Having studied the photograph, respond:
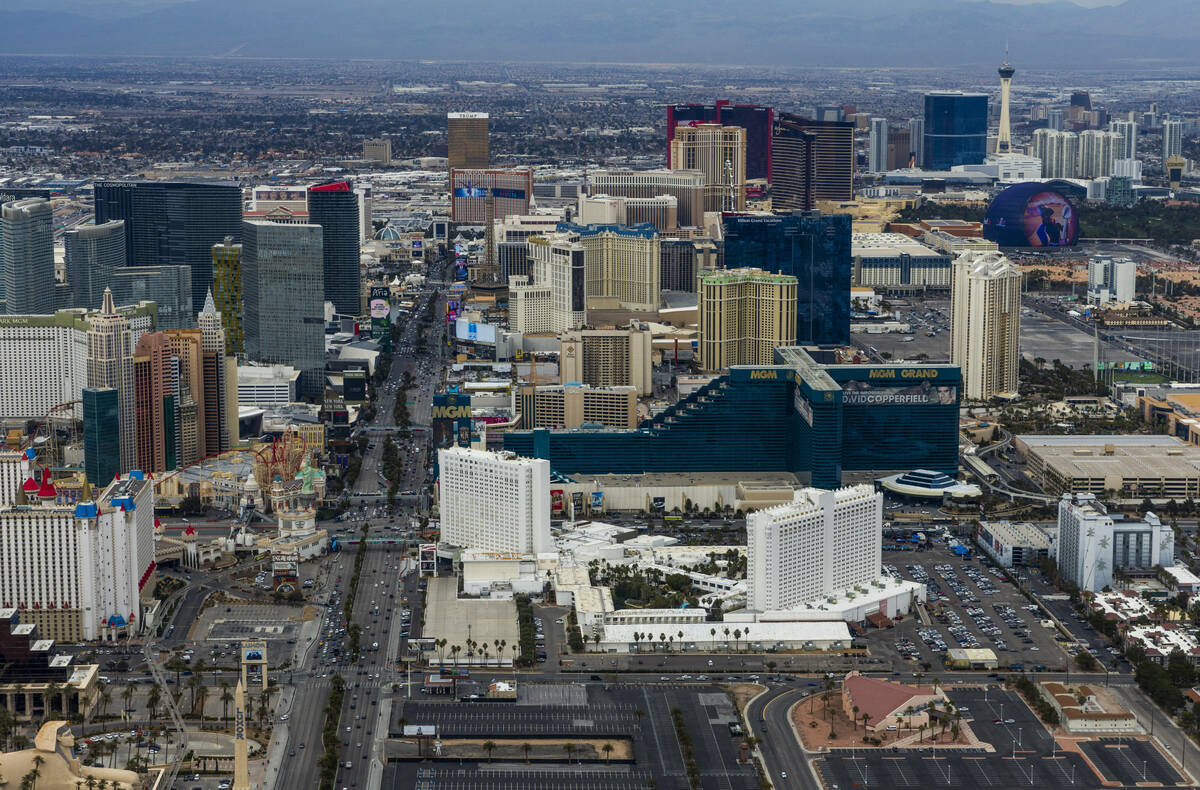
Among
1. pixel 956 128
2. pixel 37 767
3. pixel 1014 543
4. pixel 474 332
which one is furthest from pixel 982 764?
pixel 956 128

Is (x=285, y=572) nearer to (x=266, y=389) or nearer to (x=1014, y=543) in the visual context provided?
(x=1014, y=543)

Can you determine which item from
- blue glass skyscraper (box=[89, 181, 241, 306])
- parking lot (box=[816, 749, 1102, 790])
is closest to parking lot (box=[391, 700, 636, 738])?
parking lot (box=[816, 749, 1102, 790])

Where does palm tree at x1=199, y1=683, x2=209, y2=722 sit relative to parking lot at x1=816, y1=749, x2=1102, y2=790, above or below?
above

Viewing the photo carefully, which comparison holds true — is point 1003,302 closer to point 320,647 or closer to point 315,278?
point 315,278

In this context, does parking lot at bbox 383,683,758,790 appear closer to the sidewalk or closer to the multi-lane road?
the multi-lane road

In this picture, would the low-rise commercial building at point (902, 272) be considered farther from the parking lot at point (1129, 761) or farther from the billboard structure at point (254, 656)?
the parking lot at point (1129, 761)

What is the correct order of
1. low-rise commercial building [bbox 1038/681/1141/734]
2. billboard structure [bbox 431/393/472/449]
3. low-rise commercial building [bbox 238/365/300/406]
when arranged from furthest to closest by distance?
low-rise commercial building [bbox 238/365/300/406]
billboard structure [bbox 431/393/472/449]
low-rise commercial building [bbox 1038/681/1141/734]

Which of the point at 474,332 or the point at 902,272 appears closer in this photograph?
the point at 474,332

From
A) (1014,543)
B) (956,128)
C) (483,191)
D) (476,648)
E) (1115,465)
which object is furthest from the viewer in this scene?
(956,128)
